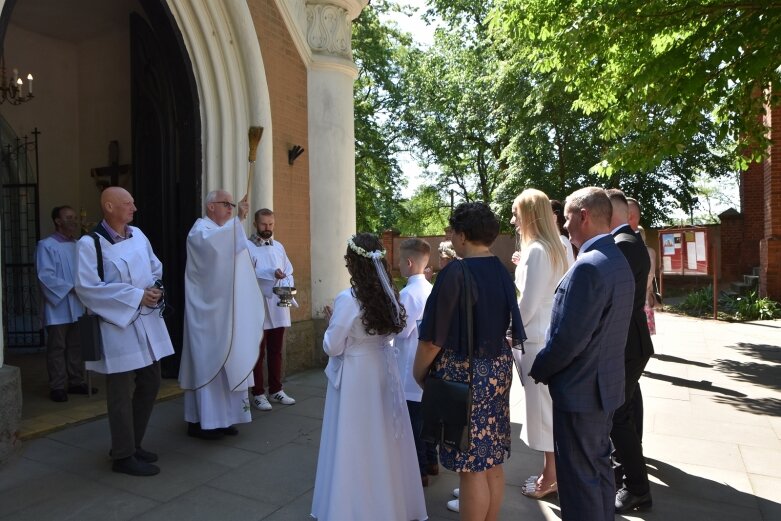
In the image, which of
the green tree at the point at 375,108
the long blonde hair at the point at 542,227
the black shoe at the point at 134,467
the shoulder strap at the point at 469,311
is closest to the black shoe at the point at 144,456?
the black shoe at the point at 134,467

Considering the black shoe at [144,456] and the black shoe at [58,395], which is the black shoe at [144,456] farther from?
the black shoe at [58,395]

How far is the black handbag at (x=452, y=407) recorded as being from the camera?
264cm

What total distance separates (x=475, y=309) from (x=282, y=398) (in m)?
3.69

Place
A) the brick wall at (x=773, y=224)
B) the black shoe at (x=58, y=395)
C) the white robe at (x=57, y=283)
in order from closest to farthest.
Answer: the black shoe at (x=58, y=395) → the white robe at (x=57, y=283) → the brick wall at (x=773, y=224)

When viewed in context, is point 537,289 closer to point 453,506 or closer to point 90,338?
point 453,506

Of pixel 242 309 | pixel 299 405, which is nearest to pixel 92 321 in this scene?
pixel 242 309

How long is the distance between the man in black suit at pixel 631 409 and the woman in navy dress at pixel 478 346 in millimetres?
1110

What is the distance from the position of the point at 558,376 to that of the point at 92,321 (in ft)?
10.1

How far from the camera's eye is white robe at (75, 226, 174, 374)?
3.90m

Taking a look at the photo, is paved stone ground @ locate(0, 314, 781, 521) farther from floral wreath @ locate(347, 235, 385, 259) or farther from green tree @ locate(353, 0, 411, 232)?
green tree @ locate(353, 0, 411, 232)

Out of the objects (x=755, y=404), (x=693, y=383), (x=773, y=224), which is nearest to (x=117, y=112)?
(x=693, y=383)

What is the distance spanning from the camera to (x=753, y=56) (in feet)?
18.9

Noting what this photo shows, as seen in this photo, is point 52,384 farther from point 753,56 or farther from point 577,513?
point 753,56

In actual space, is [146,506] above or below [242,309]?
below
